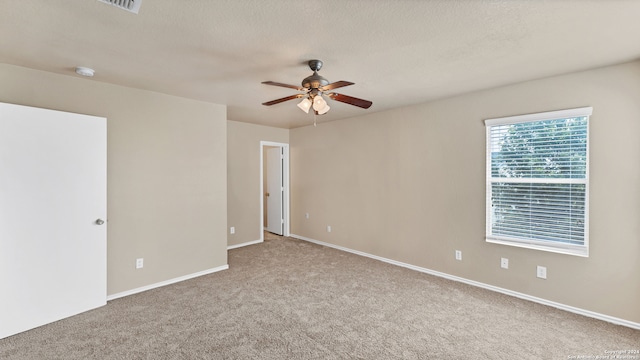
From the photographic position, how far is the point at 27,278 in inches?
97.0

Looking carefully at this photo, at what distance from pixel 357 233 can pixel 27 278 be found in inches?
161

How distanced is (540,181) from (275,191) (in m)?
4.81

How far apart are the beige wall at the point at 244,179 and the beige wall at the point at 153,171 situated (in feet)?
3.97

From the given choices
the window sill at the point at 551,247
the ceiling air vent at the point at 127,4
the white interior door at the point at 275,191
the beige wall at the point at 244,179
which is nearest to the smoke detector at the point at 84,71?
the ceiling air vent at the point at 127,4

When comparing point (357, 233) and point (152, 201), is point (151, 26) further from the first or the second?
point (357, 233)

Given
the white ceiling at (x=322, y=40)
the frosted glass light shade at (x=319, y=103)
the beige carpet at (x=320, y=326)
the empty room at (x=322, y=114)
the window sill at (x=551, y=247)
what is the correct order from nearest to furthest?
the white ceiling at (x=322, y=40), the empty room at (x=322, y=114), the beige carpet at (x=320, y=326), the frosted glass light shade at (x=319, y=103), the window sill at (x=551, y=247)

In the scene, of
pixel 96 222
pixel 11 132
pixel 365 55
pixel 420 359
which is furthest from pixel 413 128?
pixel 11 132

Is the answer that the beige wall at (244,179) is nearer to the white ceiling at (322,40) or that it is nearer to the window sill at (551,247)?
the white ceiling at (322,40)

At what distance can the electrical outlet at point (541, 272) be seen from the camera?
9.57 feet

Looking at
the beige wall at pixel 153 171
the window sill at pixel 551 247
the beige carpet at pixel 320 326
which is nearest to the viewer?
the beige carpet at pixel 320 326

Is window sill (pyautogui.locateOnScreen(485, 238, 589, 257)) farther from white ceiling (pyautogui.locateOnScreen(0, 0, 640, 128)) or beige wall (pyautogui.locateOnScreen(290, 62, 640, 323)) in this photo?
white ceiling (pyautogui.locateOnScreen(0, 0, 640, 128))

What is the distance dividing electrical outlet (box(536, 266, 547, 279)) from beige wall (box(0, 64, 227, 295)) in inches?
157

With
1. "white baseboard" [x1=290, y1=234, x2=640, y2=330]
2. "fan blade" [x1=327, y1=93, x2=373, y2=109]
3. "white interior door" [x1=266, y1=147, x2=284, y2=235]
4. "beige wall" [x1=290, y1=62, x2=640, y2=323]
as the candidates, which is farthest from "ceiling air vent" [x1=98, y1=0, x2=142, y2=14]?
"white interior door" [x1=266, y1=147, x2=284, y2=235]

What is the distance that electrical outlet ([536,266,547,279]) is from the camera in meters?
2.92
